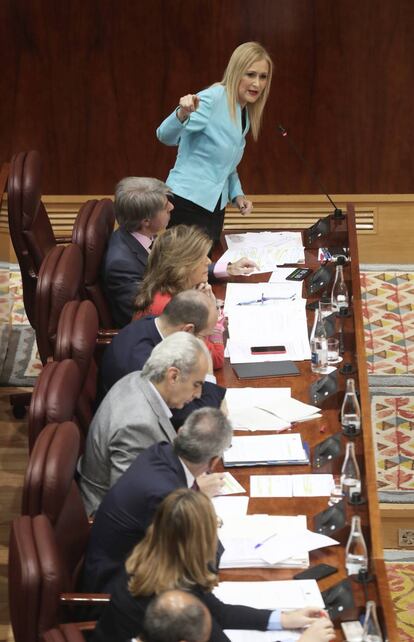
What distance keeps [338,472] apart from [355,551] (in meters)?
0.44

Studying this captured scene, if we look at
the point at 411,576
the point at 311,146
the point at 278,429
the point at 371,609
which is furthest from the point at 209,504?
the point at 311,146

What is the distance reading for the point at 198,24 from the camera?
6.58 metres

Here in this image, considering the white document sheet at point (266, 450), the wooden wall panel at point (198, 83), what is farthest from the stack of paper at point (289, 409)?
the wooden wall panel at point (198, 83)

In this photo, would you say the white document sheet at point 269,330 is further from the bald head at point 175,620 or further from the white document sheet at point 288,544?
the bald head at point 175,620

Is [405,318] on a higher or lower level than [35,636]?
higher

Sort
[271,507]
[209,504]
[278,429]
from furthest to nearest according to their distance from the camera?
[278,429]
[271,507]
[209,504]

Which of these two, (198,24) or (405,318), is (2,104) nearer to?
(198,24)

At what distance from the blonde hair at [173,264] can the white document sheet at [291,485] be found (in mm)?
1008

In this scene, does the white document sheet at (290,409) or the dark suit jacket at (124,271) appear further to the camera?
the dark suit jacket at (124,271)

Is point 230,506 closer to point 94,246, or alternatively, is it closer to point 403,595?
point 94,246

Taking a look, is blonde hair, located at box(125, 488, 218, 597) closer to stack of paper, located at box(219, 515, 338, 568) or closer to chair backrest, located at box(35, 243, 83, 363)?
stack of paper, located at box(219, 515, 338, 568)

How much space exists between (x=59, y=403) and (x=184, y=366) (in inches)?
14.8

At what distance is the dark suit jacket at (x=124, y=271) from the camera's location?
4.61 metres

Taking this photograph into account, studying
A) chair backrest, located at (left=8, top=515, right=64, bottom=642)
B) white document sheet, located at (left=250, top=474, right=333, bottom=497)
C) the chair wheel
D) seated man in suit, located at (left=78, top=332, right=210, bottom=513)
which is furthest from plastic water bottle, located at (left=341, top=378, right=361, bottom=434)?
the chair wheel
